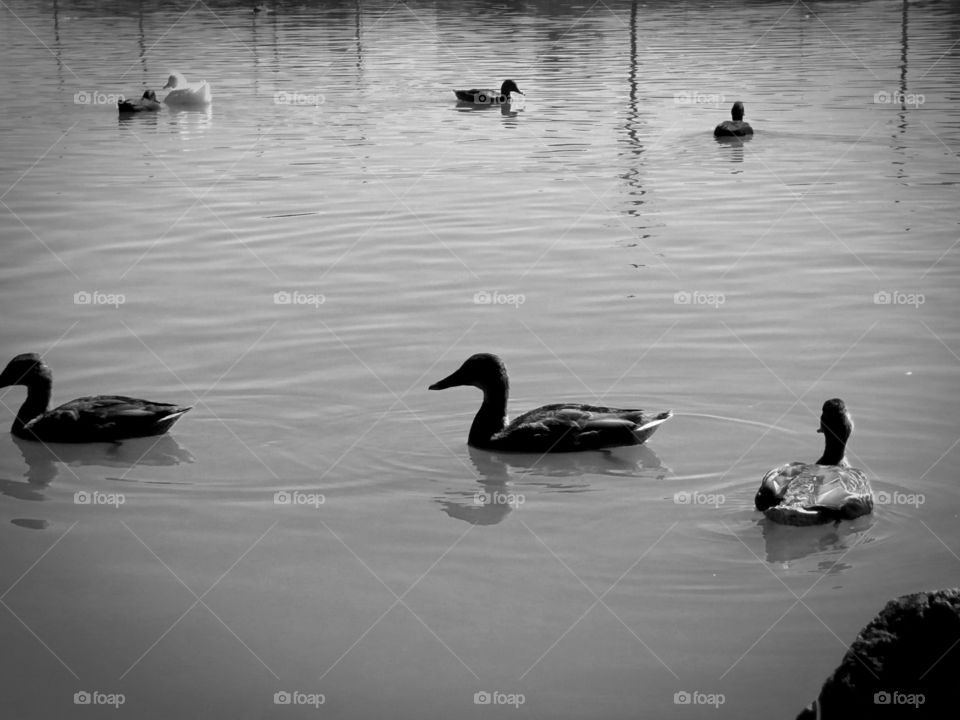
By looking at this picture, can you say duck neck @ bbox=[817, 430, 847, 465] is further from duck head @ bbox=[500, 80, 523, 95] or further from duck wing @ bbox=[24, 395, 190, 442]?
duck head @ bbox=[500, 80, 523, 95]

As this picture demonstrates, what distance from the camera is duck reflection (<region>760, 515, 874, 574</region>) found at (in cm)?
805

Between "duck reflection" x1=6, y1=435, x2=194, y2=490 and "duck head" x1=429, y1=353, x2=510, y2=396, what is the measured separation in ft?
6.84

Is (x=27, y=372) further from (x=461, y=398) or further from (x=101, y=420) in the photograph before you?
(x=461, y=398)

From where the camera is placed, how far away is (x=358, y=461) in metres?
9.62

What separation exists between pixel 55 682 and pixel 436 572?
7.19 feet

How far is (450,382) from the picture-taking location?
34.6ft

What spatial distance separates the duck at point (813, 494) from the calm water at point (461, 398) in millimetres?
130

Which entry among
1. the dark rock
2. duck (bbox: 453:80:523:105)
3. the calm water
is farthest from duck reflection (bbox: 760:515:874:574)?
duck (bbox: 453:80:523:105)

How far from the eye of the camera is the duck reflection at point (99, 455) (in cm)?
980

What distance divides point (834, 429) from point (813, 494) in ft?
3.14

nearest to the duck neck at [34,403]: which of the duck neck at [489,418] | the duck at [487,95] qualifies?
the duck neck at [489,418]

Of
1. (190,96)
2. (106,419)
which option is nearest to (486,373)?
(106,419)

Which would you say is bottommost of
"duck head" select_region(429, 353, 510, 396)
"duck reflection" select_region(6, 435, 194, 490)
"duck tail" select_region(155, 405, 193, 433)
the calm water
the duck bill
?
"duck reflection" select_region(6, 435, 194, 490)

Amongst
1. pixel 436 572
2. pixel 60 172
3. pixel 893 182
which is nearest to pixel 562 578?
pixel 436 572
